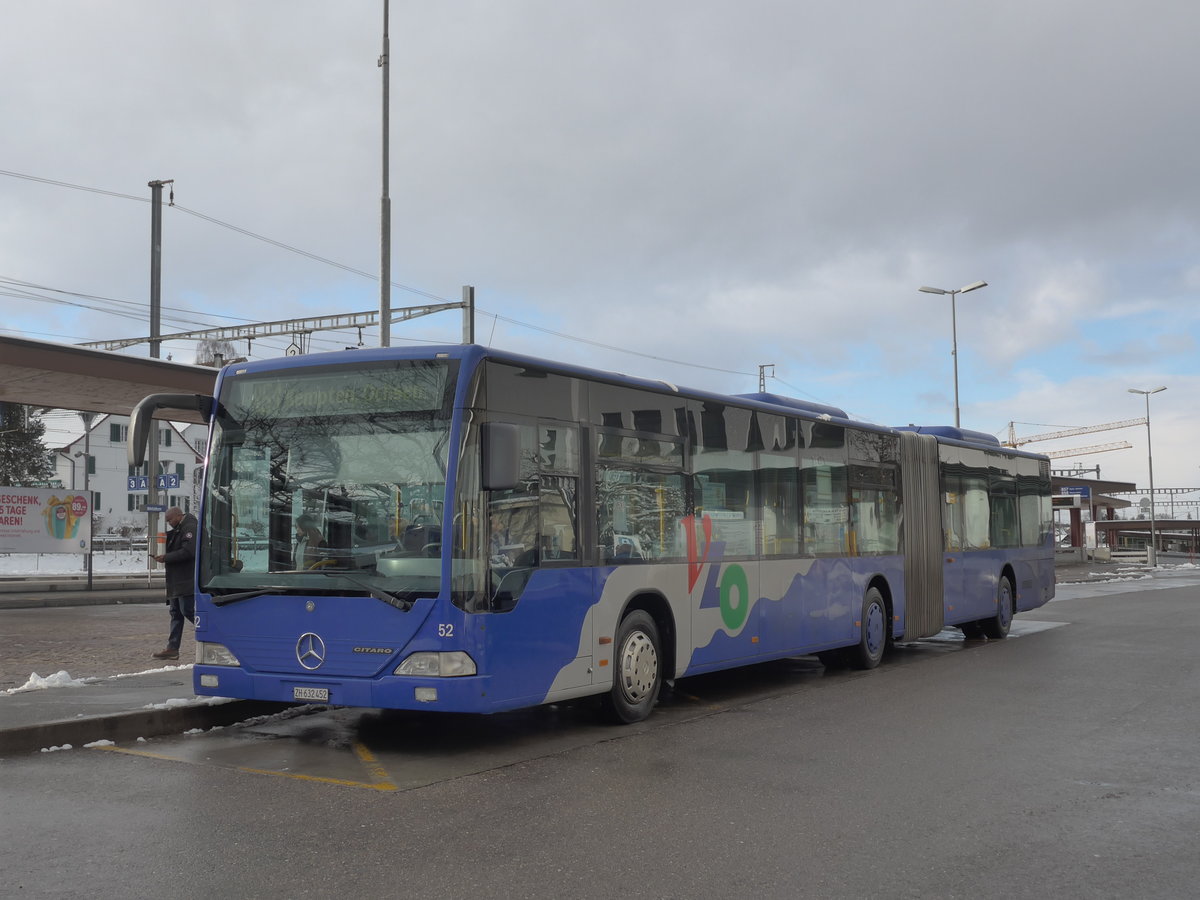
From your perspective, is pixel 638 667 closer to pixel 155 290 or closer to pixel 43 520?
pixel 43 520

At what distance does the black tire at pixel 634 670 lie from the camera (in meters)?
9.75

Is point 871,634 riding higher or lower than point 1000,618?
higher

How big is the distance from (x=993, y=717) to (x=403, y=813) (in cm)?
575

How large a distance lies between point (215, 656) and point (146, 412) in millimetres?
1889

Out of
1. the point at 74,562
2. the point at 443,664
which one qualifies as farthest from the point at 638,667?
the point at 74,562

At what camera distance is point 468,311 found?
27844 millimetres

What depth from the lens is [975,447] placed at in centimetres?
1842

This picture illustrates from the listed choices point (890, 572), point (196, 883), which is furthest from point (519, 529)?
point (890, 572)

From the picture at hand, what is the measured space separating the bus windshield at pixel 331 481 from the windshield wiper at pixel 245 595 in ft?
0.09

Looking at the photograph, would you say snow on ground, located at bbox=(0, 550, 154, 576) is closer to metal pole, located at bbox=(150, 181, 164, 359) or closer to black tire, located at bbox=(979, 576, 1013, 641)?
metal pole, located at bbox=(150, 181, 164, 359)

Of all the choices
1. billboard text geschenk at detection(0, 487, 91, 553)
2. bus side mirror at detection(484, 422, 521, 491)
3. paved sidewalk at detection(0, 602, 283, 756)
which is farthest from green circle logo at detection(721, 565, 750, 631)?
billboard text geschenk at detection(0, 487, 91, 553)

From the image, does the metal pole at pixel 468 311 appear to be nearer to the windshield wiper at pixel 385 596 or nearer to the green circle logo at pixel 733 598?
the green circle logo at pixel 733 598

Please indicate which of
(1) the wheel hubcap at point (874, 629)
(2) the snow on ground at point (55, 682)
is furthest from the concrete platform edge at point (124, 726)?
(1) the wheel hubcap at point (874, 629)

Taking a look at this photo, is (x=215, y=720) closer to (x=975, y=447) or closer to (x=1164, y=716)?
(x=1164, y=716)
